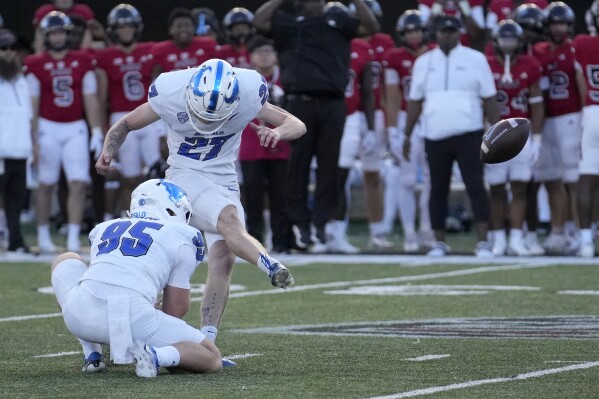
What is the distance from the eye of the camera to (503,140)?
778 centimetres

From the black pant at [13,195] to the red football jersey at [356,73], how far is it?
306 cm

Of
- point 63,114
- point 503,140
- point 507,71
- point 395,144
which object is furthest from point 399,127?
point 503,140

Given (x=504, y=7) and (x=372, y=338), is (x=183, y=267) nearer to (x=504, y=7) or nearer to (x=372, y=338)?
(x=372, y=338)

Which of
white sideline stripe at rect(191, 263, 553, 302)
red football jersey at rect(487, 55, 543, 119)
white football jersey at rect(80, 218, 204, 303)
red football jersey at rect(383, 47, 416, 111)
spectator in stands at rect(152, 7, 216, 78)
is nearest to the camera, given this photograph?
white football jersey at rect(80, 218, 204, 303)

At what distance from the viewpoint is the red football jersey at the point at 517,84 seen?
1237 centimetres

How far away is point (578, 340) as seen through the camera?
267 inches

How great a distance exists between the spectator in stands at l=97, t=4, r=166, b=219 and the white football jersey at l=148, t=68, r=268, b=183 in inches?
254

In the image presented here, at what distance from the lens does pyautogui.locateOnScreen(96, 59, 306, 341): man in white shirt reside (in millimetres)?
6359

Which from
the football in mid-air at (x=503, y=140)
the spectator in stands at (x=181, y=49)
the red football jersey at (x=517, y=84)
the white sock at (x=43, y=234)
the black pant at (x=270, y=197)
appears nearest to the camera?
the football in mid-air at (x=503, y=140)

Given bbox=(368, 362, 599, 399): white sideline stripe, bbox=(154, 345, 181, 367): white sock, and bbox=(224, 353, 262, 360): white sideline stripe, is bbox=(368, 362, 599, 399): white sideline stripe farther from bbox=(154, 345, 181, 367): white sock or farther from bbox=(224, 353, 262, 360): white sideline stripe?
bbox=(224, 353, 262, 360): white sideline stripe

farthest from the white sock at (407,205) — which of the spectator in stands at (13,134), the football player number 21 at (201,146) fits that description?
the football player number 21 at (201,146)

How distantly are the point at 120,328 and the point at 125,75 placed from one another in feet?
25.6

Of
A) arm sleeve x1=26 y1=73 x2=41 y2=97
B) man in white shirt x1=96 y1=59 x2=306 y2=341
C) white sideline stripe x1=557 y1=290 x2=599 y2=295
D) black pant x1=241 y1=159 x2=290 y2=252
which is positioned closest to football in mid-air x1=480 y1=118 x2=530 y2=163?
man in white shirt x1=96 y1=59 x2=306 y2=341

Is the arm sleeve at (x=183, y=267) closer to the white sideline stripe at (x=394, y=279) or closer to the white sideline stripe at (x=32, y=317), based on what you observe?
the white sideline stripe at (x=32, y=317)
